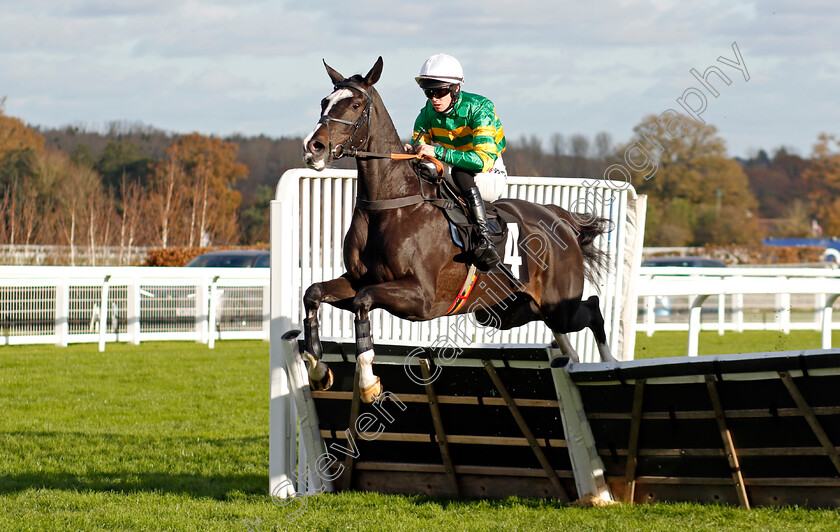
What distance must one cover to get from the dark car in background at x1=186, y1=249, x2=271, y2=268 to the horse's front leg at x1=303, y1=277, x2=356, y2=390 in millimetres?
12204

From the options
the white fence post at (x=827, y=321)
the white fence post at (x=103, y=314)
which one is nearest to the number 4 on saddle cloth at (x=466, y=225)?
the white fence post at (x=827, y=321)

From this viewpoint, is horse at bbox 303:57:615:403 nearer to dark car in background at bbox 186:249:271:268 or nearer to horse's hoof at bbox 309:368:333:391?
horse's hoof at bbox 309:368:333:391

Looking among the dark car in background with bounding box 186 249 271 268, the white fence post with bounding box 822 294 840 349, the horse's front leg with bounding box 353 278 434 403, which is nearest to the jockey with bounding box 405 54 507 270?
the horse's front leg with bounding box 353 278 434 403

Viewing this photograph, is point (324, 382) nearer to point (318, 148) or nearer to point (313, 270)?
point (313, 270)

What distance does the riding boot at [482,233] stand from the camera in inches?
195

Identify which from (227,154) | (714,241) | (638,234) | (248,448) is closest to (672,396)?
(638,234)

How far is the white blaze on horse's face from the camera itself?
4.32 m

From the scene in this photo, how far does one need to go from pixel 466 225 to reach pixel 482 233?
0.10 m

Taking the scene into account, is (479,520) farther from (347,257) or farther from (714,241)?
(714,241)

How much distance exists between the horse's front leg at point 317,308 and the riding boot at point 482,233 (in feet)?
2.27

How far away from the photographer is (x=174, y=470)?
249 inches

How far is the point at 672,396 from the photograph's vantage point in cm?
447

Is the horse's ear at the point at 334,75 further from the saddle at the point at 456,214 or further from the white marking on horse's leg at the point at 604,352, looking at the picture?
the white marking on horse's leg at the point at 604,352

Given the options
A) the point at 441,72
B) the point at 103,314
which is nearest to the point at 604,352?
the point at 441,72
